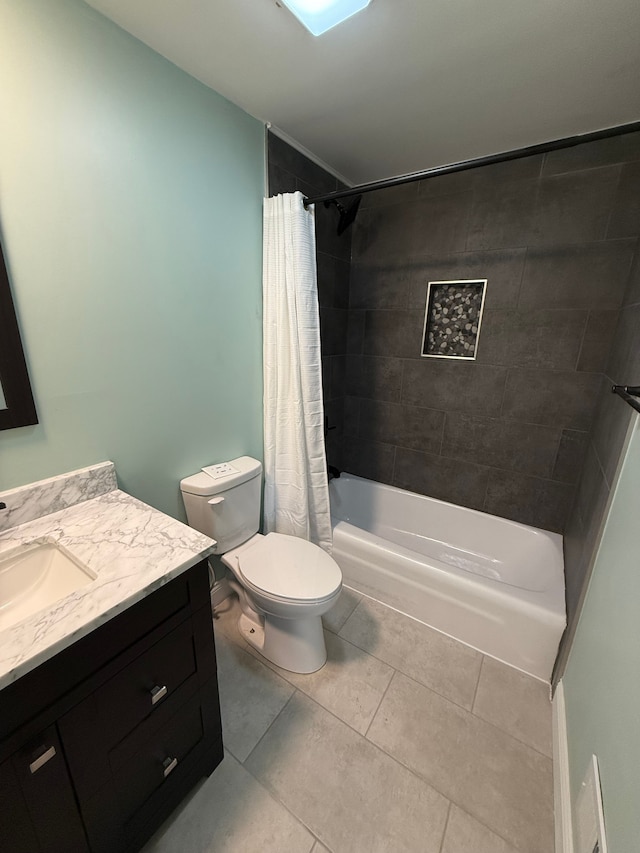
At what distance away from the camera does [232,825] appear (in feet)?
3.30

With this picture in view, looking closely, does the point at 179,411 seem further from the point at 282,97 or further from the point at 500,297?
the point at 500,297

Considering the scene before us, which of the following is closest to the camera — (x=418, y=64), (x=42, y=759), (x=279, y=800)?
(x=42, y=759)

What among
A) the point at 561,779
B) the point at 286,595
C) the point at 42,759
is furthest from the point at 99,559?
the point at 561,779

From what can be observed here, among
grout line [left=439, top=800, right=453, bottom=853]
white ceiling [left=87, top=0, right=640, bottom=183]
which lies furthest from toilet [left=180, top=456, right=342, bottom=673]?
white ceiling [left=87, top=0, right=640, bottom=183]

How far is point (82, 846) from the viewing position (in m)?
0.77

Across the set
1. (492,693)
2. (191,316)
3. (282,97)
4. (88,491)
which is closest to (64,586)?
(88,491)

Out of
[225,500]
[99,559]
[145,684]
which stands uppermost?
[99,559]

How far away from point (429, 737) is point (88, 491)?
4.93 ft

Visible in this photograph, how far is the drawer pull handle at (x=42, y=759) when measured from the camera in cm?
64

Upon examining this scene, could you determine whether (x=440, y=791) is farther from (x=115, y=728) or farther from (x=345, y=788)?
(x=115, y=728)

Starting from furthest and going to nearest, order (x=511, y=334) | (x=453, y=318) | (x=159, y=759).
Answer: (x=453, y=318) → (x=511, y=334) → (x=159, y=759)

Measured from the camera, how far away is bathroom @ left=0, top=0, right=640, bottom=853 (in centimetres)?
97

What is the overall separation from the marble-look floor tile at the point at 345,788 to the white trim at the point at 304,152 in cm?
248

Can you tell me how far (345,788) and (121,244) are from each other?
1.94 m
